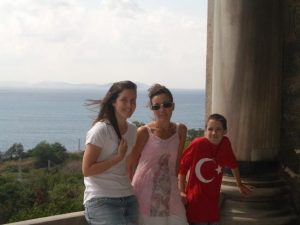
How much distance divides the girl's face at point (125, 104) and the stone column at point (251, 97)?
111 cm

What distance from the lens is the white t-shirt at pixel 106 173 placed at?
311cm

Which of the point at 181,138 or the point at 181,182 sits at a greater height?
the point at 181,138

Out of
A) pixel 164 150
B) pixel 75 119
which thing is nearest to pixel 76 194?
pixel 164 150

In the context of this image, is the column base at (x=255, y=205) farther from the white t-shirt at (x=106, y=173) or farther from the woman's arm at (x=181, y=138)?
the white t-shirt at (x=106, y=173)

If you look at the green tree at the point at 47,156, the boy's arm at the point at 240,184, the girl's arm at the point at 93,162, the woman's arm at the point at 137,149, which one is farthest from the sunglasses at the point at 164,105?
the green tree at the point at 47,156

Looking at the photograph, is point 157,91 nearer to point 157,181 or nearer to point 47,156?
point 157,181

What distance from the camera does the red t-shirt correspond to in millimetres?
3586

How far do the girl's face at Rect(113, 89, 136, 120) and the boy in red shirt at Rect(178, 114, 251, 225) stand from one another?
0.58 meters

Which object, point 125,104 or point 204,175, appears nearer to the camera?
point 125,104

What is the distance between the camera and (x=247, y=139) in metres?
4.10

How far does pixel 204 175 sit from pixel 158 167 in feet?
1.18

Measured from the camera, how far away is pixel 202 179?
11.9ft

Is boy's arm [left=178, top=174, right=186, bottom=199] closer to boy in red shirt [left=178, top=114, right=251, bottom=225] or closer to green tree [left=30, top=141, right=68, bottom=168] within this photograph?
boy in red shirt [left=178, top=114, right=251, bottom=225]

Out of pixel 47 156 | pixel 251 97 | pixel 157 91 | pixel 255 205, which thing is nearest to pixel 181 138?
pixel 157 91
